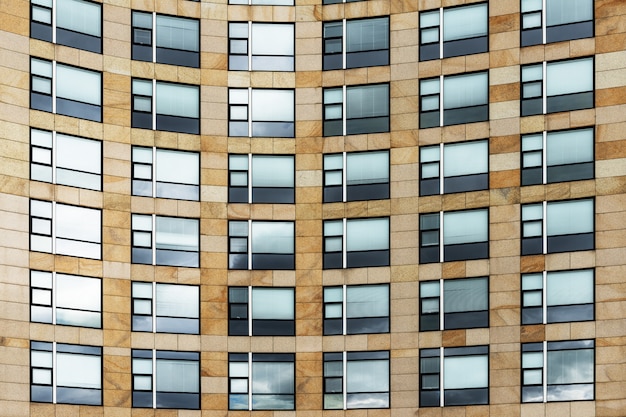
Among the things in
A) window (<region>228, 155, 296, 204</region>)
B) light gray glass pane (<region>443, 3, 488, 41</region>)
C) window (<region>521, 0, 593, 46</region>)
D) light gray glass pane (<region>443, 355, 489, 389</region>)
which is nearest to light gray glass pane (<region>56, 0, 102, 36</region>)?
window (<region>228, 155, 296, 204</region>)

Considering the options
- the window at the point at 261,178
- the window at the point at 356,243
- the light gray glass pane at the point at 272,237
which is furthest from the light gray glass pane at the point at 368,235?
the window at the point at 261,178

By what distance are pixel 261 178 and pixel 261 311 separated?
5.54 meters

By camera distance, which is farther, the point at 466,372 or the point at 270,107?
the point at 270,107

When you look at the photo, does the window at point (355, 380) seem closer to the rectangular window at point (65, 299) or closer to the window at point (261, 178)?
the window at point (261, 178)

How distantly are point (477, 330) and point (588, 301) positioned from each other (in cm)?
448

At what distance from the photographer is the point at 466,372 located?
6053 centimetres

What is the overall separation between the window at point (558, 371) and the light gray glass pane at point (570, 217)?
4.35 m

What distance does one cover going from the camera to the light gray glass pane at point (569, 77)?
6038cm

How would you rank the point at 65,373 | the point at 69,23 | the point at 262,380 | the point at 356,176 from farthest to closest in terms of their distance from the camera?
the point at 356,176
the point at 262,380
the point at 69,23
the point at 65,373

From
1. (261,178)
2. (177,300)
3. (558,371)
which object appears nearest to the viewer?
(558,371)

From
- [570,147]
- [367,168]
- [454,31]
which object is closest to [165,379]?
[367,168]

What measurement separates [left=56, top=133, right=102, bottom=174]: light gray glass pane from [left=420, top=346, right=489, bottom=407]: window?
49.3 ft

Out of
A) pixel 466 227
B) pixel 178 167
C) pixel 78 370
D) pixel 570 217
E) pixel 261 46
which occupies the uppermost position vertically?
pixel 261 46

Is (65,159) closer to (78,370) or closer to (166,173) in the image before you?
(166,173)
